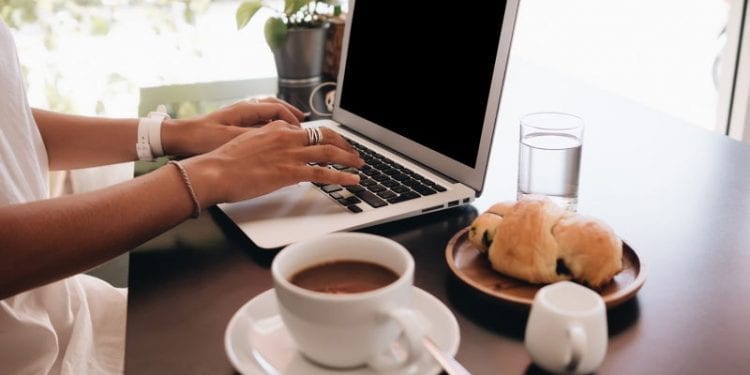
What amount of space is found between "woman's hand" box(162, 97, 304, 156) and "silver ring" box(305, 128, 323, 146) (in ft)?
0.42

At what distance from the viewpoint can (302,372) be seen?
561mm

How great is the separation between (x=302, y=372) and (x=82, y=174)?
5.73 feet

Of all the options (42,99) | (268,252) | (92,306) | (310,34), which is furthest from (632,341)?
(42,99)

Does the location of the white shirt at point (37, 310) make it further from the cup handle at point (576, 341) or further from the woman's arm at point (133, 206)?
the cup handle at point (576, 341)

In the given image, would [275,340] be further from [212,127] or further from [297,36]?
[297,36]

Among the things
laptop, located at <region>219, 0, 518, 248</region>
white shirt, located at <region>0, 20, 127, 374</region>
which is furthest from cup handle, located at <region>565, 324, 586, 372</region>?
white shirt, located at <region>0, 20, 127, 374</region>

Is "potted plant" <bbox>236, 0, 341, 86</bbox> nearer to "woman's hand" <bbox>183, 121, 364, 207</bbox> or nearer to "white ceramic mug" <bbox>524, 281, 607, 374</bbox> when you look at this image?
"woman's hand" <bbox>183, 121, 364, 207</bbox>

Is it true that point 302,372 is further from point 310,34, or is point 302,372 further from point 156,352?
point 310,34

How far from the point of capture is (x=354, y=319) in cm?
52

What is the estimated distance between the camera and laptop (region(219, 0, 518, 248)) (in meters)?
0.86

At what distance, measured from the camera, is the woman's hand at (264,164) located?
2.77 ft

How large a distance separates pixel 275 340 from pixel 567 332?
9.3 inches

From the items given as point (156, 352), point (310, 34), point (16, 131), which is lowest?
point (156, 352)

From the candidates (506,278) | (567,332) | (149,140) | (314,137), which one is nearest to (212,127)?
(149,140)
